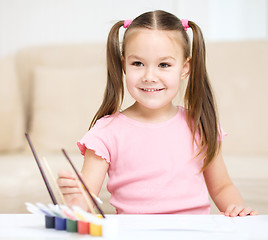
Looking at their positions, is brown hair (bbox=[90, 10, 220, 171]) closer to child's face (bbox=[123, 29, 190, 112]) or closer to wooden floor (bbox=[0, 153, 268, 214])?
child's face (bbox=[123, 29, 190, 112])

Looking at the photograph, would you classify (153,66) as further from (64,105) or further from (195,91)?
(64,105)

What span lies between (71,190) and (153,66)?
36cm

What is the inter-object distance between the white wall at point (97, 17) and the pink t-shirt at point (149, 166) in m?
1.90

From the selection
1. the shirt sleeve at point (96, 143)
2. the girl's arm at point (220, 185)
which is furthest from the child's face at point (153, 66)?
the girl's arm at point (220, 185)

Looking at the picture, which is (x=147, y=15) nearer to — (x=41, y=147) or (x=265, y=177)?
(x=265, y=177)

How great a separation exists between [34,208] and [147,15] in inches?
23.3

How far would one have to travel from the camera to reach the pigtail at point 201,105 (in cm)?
124

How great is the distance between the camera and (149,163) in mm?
1226

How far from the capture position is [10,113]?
2.43 meters

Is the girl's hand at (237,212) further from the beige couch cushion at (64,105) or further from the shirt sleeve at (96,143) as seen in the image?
the beige couch cushion at (64,105)

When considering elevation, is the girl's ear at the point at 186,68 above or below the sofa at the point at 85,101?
above

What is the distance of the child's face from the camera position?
1146 mm

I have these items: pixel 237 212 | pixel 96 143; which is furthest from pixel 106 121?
pixel 237 212

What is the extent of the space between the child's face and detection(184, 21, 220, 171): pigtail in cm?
7
